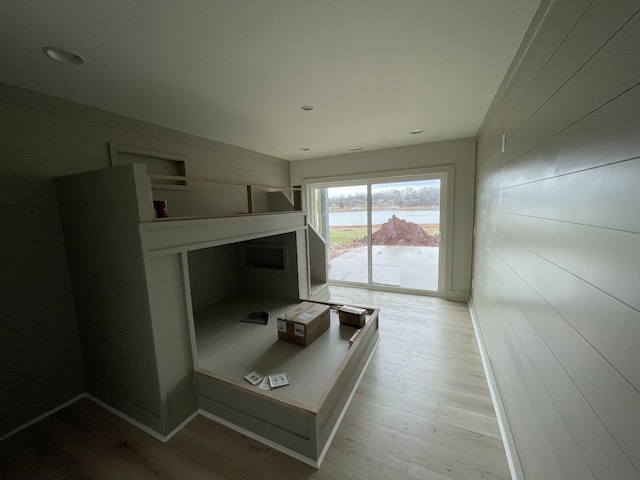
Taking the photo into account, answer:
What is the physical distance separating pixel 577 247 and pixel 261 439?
206cm

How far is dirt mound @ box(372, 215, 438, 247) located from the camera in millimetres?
4254

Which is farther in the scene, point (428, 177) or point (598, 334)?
point (428, 177)

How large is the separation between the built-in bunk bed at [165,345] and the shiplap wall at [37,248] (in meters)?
0.11

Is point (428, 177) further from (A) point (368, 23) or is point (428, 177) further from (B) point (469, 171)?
(A) point (368, 23)

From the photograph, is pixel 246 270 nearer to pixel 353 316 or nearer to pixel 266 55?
pixel 353 316

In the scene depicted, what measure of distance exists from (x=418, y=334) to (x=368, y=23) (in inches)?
117

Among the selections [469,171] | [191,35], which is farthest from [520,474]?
[469,171]

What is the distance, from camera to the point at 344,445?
1.64 m

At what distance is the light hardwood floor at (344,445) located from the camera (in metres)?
1.49

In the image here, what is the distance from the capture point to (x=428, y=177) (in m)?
4.00

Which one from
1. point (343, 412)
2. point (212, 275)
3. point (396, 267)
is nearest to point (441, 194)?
point (396, 267)

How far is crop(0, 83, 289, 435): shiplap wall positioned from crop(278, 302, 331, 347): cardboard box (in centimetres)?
173

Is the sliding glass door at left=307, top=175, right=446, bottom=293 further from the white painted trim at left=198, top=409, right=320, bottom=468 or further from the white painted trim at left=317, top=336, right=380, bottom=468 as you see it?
the white painted trim at left=198, top=409, right=320, bottom=468

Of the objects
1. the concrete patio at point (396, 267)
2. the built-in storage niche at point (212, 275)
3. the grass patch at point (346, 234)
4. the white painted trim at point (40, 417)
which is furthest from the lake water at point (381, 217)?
the white painted trim at point (40, 417)
